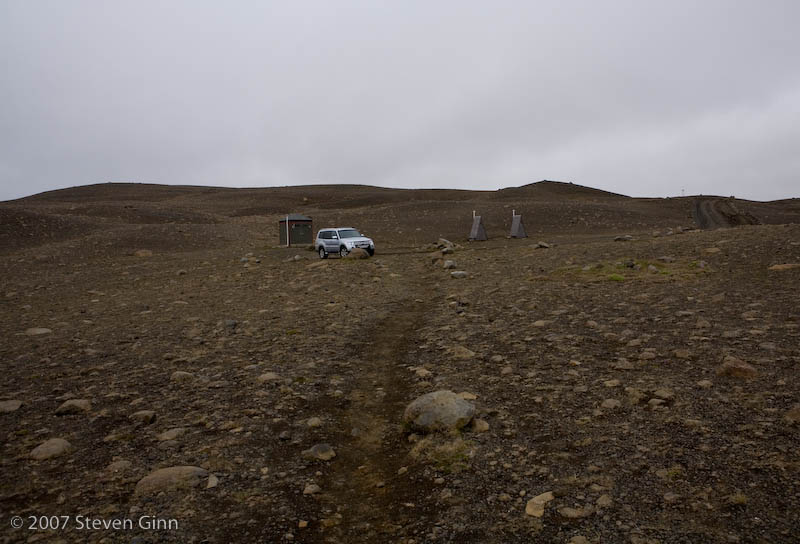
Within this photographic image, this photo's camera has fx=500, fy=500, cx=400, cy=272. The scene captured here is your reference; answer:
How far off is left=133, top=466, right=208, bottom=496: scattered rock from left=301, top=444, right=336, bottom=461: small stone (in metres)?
0.87

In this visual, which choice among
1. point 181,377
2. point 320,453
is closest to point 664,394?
point 320,453

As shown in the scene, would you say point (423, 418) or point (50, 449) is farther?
point (423, 418)

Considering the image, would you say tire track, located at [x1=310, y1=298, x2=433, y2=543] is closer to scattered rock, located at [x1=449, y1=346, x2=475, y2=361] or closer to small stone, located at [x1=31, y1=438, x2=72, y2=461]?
scattered rock, located at [x1=449, y1=346, x2=475, y2=361]

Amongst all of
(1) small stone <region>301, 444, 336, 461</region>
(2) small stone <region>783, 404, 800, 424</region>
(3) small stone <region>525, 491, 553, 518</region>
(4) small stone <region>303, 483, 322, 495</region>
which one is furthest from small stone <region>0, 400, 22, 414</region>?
(2) small stone <region>783, 404, 800, 424</region>

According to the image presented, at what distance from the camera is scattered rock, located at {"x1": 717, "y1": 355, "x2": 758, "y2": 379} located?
5203mm

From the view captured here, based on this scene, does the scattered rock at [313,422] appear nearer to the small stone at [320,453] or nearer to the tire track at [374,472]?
the tire track at [374,472]

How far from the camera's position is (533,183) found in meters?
72.4

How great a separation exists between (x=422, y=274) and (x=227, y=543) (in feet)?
43.6

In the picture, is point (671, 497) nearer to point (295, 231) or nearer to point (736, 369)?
point (736, 369)

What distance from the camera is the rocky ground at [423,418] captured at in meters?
3.48

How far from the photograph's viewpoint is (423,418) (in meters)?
4.83

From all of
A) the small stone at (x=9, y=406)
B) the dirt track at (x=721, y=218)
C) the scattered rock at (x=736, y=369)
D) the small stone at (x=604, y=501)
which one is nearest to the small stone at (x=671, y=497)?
the small stone at (x=604, y=501)

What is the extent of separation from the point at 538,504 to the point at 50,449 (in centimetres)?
426

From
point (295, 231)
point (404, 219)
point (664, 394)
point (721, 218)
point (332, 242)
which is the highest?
point (721, 218)
